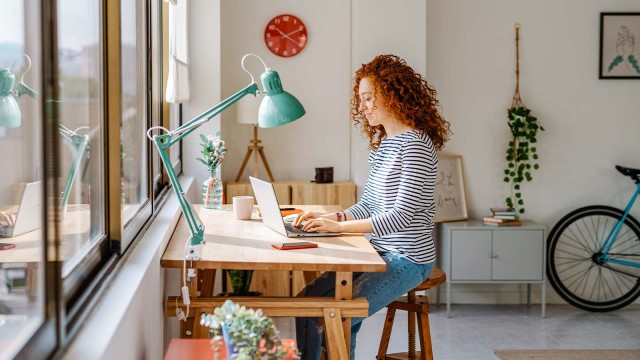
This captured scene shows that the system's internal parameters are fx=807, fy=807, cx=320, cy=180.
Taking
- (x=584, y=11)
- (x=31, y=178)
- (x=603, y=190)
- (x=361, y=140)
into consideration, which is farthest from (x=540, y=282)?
(x=31, y=178)

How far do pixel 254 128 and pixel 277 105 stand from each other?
2.52m

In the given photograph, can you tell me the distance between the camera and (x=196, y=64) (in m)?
5.34

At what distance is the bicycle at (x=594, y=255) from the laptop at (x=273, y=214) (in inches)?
125

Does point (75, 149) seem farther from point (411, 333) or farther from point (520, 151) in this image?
point (520, 151)

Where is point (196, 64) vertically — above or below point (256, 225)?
above

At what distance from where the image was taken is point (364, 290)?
3.07 meters

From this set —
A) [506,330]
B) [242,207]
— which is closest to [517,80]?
[506,330]

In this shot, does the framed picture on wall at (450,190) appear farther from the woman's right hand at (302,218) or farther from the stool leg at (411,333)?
the woman's right hand at (302,218)

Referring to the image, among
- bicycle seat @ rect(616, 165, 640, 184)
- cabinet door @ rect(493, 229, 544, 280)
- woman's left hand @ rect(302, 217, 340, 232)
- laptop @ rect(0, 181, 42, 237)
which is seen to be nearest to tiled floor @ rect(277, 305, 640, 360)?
cabinet door @ rect(493, 229, 544, 280)

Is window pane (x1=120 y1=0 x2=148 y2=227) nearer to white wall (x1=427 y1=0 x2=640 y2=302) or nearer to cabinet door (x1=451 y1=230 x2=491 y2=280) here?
cabinet door (x1=451 y1=230 x2=491 y2=280)

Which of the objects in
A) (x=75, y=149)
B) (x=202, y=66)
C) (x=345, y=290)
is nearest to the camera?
(x=75, y=149)

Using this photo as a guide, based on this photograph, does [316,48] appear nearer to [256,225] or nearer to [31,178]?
[256,225]

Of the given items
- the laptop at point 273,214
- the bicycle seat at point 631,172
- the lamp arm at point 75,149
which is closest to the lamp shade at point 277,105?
the laptop at point 273,214

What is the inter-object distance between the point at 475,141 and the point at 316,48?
134cm
